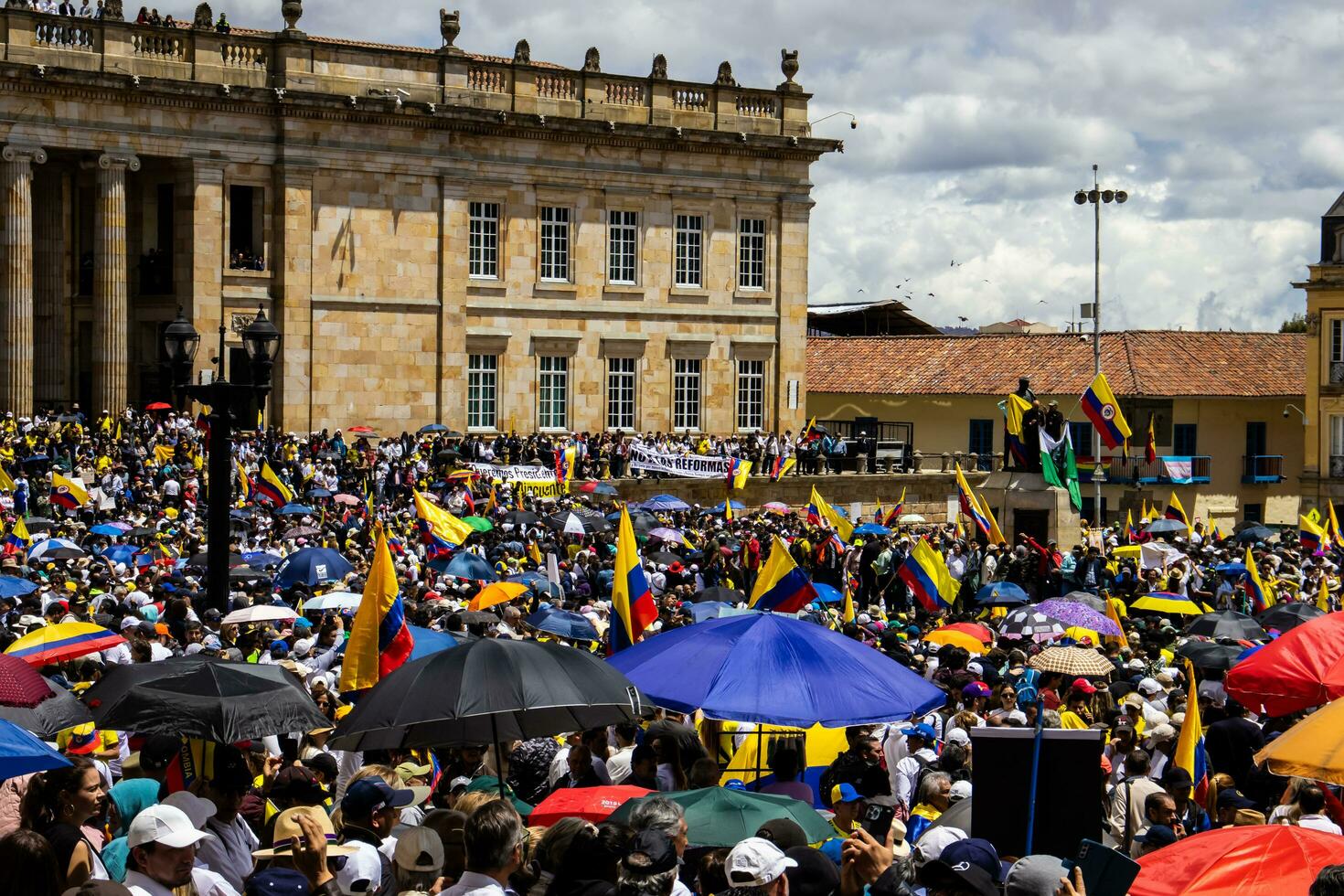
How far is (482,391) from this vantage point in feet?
151

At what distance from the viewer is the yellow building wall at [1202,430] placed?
56594 millimetres

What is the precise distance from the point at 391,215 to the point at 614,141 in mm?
5812

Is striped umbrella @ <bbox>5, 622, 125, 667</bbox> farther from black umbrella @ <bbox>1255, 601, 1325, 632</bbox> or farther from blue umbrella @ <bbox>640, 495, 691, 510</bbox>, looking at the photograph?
blue umbrella @ <bbox>640, 495, 691, 510</bbox>

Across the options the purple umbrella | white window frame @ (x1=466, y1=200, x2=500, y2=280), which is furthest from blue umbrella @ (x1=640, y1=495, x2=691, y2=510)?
the purple umbrella

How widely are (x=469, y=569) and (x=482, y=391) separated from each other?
23.8 metres

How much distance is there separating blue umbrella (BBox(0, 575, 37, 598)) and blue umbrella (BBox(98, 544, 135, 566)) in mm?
4828

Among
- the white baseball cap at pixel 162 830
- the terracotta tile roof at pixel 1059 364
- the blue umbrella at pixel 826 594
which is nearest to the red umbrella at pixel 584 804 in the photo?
the white baseball cap at pixel 162 830

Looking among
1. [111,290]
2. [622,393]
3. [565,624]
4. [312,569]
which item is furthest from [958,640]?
[622,393]

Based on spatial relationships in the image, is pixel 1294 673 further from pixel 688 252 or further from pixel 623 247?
pixel 688 252

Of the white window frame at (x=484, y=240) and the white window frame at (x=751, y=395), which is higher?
the white window frame at (x=484, y=240)

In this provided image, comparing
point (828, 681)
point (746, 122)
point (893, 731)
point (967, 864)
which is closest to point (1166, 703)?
point (893, 731)

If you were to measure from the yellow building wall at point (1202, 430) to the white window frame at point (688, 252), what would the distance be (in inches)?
466

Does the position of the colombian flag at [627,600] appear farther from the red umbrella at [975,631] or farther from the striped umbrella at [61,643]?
the red umbrella at [975,631]

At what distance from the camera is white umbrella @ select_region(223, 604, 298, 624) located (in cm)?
1670
